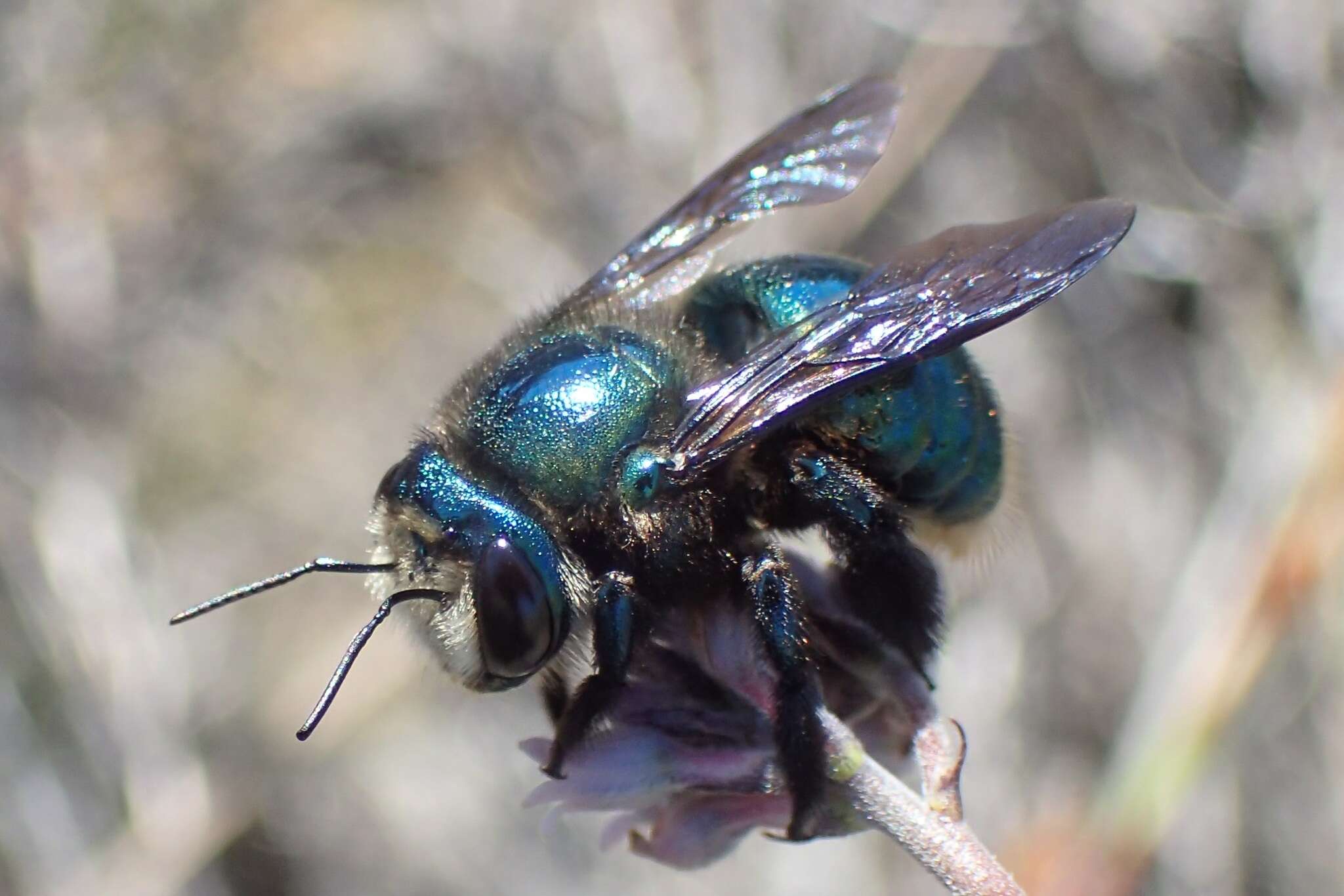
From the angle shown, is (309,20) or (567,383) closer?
(567,383)

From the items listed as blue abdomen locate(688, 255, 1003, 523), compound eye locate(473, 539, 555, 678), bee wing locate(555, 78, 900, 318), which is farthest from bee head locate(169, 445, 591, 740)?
bee wing locate(555, 78, 900, 318)

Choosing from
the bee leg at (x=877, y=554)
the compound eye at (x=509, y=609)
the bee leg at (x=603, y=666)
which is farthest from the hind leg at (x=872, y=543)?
the compound eye at (x=509, y=609)

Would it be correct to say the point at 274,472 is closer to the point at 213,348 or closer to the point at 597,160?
the point at 213,348

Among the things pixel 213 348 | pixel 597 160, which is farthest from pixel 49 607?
pixel 597 160

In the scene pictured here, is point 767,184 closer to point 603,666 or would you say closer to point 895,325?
point 895,325

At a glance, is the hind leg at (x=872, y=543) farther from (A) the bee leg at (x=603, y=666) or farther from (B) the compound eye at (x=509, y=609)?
(B) the compound eye at (x=509, y=609)

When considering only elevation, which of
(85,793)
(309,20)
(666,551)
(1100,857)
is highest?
(309,20)

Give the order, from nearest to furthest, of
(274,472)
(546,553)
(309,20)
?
1. (546,553)
2. (274,472)
3. (309,20)
